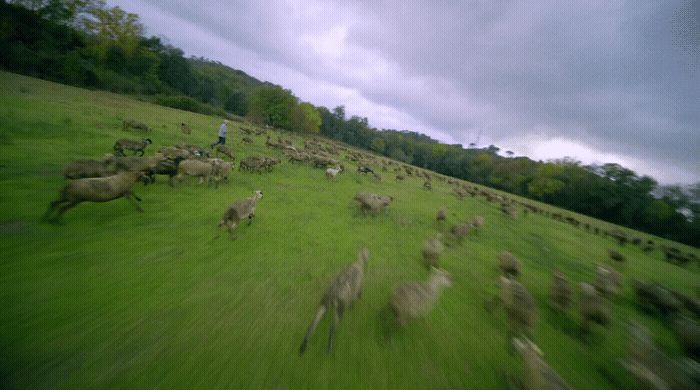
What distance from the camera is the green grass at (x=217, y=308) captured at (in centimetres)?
327

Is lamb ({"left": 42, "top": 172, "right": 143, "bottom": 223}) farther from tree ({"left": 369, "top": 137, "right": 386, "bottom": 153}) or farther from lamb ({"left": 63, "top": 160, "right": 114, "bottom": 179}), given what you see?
tree ({"left": 369, "top": 137, "right": 386, "bottom": 153})

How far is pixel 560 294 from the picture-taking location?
613 centimetres

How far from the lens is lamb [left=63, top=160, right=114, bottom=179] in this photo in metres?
7.75

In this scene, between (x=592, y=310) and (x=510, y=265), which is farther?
(x=510, y=265)

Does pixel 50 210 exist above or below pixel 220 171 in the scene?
below

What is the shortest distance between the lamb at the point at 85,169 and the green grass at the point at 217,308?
579mm

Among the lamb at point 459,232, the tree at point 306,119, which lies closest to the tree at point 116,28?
the tree at point 306,119

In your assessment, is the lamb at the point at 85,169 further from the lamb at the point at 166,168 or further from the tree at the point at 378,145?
the tree at the point at 378,145

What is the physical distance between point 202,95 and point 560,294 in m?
84.5

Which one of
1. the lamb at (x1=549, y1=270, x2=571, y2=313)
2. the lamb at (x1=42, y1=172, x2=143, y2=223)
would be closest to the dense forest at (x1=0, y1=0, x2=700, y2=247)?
the lamb at (x1=42, y1=172, x2=143, y2=223)

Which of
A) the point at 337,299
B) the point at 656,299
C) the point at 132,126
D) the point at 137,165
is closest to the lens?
the point at 337,299

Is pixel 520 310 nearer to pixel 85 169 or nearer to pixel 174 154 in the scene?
pixel 85 169

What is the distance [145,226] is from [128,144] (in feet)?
31.1

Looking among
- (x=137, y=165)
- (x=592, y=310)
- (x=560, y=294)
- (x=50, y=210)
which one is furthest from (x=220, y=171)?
(x=592, y=310)
